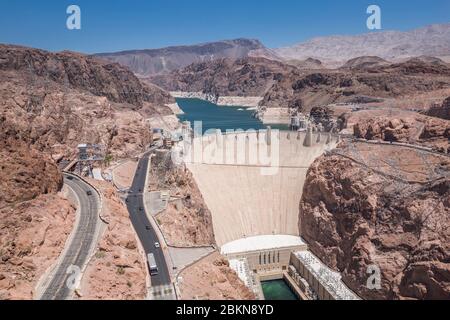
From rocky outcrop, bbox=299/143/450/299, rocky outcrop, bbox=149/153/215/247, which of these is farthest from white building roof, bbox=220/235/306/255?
rocky outcrop, bbox=149/153/215/247

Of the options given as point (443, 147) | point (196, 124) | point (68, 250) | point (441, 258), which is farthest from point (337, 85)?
point (68, 250)

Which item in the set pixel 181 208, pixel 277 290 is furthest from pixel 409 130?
pixel 181 208

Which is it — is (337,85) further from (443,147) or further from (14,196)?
(14,196)

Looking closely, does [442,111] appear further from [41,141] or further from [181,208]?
[41,141]

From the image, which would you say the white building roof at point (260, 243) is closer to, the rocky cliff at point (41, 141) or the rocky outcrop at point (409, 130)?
the rocky cliff at point (41, 141)

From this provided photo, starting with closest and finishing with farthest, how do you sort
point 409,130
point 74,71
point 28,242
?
point 28,242 → point 409,130 → point 74,71

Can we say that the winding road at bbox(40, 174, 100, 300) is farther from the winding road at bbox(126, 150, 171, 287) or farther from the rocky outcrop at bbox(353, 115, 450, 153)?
the rocky outcrop at bbox(353, 115, 450, 153)

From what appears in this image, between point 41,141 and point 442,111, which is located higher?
point 442,111
